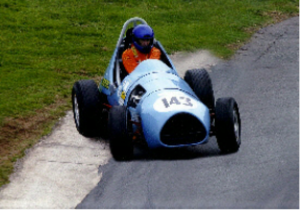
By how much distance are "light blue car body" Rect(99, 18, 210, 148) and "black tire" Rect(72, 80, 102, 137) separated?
0.32m

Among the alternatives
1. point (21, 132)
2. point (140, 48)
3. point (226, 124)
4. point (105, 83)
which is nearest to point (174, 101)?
point (226, 124)

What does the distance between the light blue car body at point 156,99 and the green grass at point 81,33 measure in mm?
4035

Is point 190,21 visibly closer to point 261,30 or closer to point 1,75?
point 261,30

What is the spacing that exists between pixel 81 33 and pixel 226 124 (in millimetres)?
14542

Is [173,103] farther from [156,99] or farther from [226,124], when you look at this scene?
[226,124]

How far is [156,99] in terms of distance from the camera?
13.5 meters

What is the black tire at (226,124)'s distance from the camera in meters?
13.4

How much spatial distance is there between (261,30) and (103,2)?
6.77 m

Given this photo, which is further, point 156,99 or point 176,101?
point 156,99

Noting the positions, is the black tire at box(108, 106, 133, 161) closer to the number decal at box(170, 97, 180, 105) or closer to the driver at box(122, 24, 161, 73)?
the number decal at box(170, 97, 180, 105)

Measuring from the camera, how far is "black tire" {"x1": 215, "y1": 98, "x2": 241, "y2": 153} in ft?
43.8

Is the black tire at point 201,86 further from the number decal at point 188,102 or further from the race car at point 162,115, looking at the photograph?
the number decal at point 188,102

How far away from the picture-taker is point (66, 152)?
1622cm

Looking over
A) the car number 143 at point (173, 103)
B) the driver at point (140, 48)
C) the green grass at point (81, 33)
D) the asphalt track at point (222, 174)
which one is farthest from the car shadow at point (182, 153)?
the green grass at point (81, 33)
